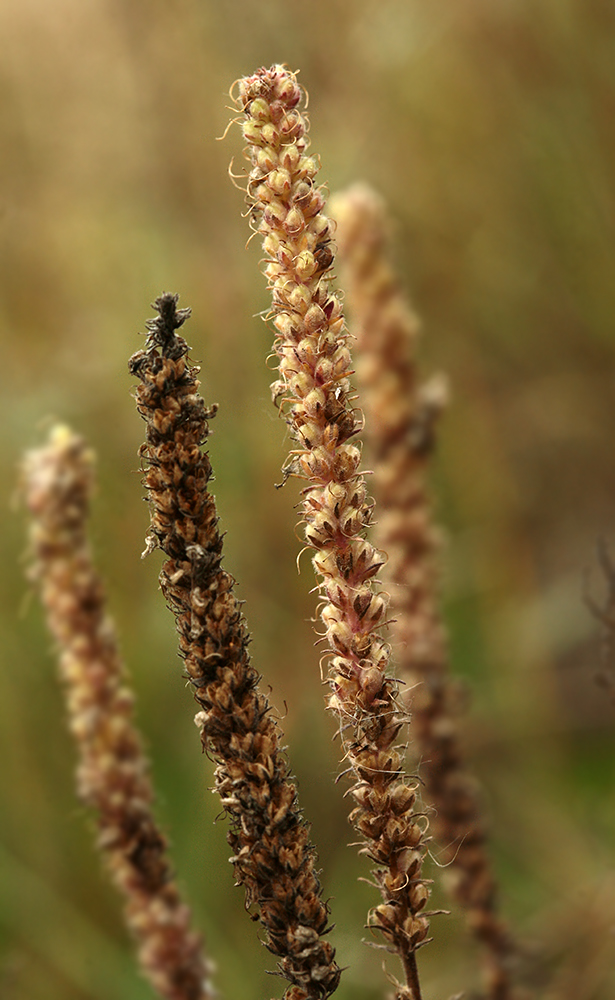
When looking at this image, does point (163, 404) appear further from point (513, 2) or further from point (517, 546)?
point (513, 2)

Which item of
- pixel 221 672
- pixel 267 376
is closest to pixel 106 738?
pixel 221 672

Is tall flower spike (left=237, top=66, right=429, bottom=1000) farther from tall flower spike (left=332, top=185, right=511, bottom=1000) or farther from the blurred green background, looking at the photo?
the blurred green background

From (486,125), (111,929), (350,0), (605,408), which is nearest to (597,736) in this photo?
(605,408)

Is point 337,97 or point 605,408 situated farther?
point 605,408

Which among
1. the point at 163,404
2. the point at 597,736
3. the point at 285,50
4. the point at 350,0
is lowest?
the point at 163,404

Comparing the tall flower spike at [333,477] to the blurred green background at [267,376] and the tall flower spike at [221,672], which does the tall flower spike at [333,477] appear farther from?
the blurred green background at [267,376]

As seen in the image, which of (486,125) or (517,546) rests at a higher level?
(486,125)

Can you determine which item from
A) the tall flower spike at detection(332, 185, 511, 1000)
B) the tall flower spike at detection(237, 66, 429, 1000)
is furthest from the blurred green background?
the tall flower spike at detection(237, 66, 429, 1000)

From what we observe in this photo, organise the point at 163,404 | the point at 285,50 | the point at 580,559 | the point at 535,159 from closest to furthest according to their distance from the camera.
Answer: the point at 163,404
the point at 285,50
the point at 535,159
the point at 580,559
